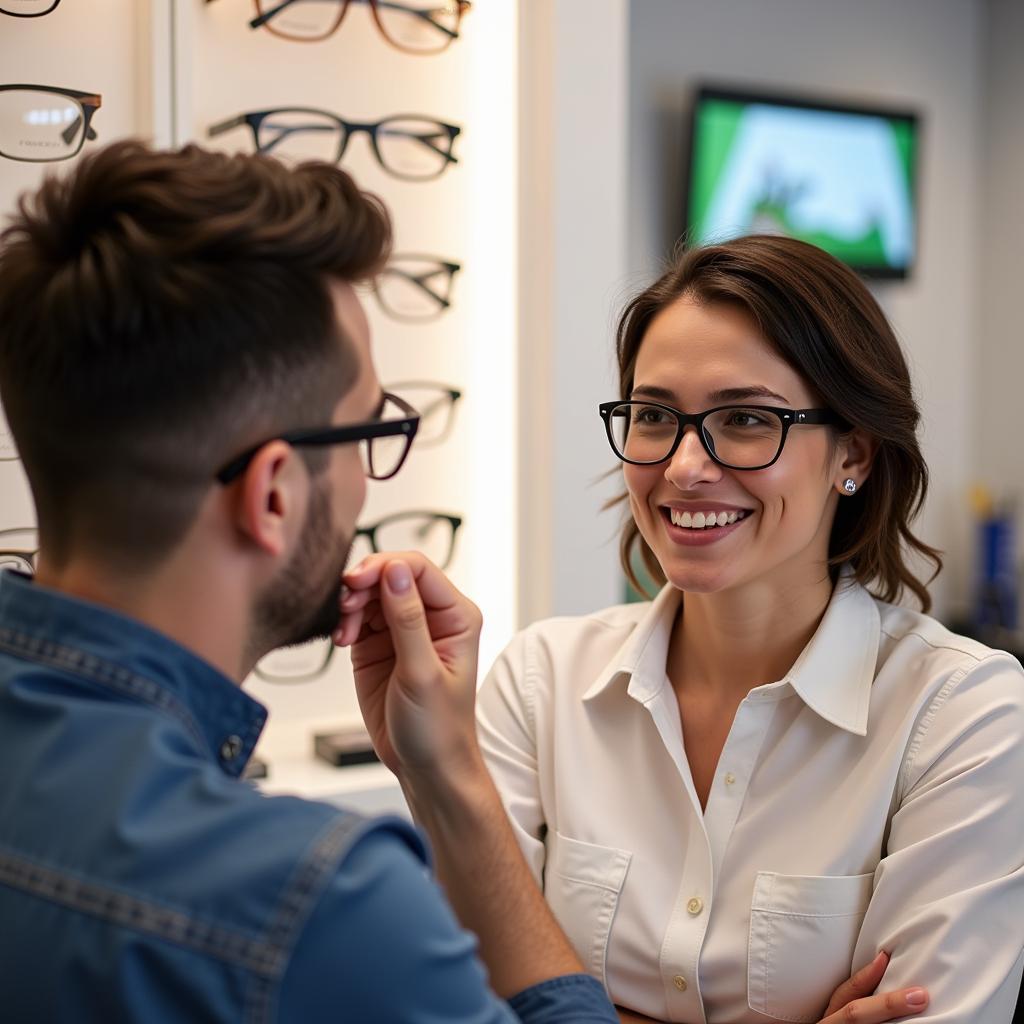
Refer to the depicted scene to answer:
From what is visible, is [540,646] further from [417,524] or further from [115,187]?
[115,187]

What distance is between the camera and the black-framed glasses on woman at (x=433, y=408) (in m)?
2.40

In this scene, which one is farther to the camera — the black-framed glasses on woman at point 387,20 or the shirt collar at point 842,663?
the black-framed glasses on woman at point 387,20

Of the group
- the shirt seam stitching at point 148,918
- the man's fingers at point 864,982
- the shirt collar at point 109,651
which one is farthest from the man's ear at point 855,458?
the shirt seam stitching at point 148,918

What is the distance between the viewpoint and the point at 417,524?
2.40 m

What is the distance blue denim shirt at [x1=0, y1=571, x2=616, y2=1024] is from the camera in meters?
0.74

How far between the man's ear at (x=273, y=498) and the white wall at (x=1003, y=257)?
3869mm

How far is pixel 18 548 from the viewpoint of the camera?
2.04 meters

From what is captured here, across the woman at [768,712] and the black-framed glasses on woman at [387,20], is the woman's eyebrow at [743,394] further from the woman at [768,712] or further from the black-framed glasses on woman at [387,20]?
the black-framed glasses on woman at [387,20]

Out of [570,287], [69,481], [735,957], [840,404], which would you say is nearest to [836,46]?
[570,287]

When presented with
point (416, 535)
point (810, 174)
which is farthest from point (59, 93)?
point (810, 174)

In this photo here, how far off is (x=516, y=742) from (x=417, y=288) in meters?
1.04

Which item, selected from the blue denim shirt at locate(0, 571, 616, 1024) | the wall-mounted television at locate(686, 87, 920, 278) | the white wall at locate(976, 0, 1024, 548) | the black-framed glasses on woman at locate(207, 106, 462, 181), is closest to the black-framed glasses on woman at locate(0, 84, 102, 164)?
the black-framed glasses on woman at locate(207, 106, 462, 181)

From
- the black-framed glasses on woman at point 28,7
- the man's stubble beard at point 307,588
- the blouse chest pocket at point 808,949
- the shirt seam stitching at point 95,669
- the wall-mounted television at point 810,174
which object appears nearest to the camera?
the shirt seam stitching at point 95,669

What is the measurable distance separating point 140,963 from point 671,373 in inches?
40.5
